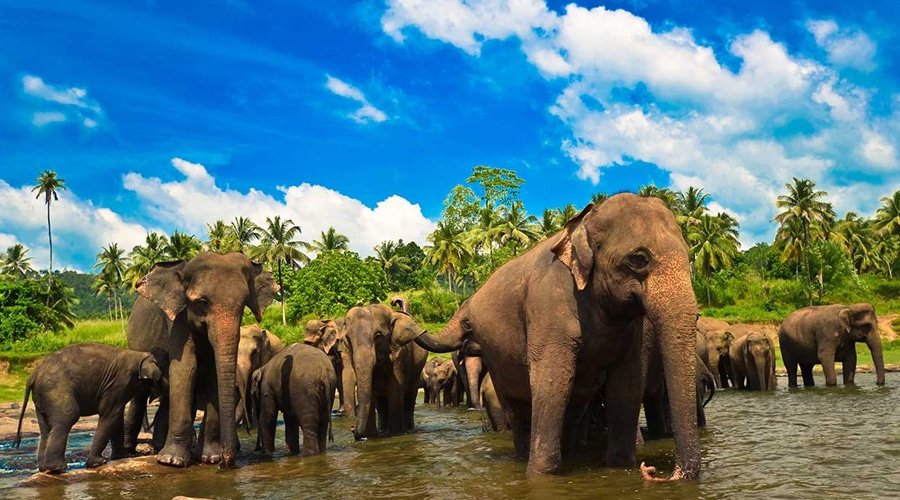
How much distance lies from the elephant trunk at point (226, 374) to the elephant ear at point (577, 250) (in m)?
5.02

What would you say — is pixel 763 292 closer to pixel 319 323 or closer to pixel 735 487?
pixel 319 323

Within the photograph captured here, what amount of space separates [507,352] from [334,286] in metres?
52.3

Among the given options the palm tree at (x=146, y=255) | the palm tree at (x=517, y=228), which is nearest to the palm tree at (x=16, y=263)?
the palm tree at (x=146, y=255)

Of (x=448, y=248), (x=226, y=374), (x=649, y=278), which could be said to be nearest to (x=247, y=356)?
(x=226, y=374)

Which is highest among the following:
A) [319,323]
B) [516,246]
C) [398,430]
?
[516,246]

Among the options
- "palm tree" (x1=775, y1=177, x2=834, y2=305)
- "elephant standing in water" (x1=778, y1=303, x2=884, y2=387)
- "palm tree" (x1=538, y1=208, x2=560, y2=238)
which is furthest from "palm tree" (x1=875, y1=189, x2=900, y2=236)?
"elephant standing in water" (x1=778, y1=303, x2=884, y2=387)

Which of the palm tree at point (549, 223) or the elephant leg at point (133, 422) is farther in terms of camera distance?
the palm tree at point (549, 223)

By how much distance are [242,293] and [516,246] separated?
2015 inches

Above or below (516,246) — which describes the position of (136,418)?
below

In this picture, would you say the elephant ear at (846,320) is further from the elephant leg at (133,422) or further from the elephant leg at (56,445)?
the elephant leg at (56,445)

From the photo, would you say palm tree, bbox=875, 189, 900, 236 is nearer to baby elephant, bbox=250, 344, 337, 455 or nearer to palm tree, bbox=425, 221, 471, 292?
palm tree, bbox=425, 221, 471, 292

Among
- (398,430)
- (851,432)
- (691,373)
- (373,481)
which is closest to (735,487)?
(691,373)

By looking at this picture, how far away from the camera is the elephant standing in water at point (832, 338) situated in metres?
23.6

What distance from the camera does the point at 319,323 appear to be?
20.1 m
